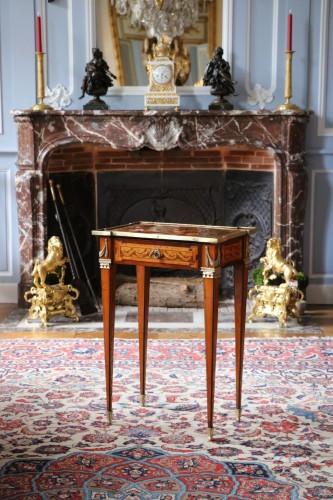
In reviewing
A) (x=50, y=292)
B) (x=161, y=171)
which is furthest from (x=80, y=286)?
(x=161, y=171)

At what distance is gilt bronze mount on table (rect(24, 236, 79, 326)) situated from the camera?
5.20 m

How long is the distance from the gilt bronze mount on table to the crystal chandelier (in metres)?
1.73

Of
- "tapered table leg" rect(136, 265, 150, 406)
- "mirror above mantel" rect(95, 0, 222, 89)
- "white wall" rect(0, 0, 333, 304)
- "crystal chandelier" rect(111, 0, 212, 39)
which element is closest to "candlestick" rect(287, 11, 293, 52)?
"white wall" rect(0, 0, 333, 304)

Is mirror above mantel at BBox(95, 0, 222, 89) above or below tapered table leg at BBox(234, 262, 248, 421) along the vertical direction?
above

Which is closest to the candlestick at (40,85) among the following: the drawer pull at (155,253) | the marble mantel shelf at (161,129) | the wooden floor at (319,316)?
the marble mantel shelf at (161,129)

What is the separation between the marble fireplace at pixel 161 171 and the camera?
211 inches

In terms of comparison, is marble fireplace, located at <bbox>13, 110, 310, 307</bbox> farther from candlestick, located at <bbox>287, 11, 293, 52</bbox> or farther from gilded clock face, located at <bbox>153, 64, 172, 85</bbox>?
candlestick, located at <bbox>287, 11, 293, 52</bbox>

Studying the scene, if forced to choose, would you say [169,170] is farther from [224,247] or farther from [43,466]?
[43,466]

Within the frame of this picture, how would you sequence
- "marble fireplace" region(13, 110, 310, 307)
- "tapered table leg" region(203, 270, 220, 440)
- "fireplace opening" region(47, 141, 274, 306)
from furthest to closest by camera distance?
"fireplace opening" region(47, 141, 274, 306) → "marble fireplace" region(13, 110, 310, 307) → "tapered table leg" region(203, 270, 220, 440)

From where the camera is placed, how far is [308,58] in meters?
5.48

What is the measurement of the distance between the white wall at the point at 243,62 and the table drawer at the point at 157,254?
2.56 m

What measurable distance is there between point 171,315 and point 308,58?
208 cm

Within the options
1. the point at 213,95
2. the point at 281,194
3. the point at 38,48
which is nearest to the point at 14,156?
the point at 38,48

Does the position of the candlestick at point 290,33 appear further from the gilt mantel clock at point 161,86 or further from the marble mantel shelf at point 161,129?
the gilt mantel clock at point 161,86
